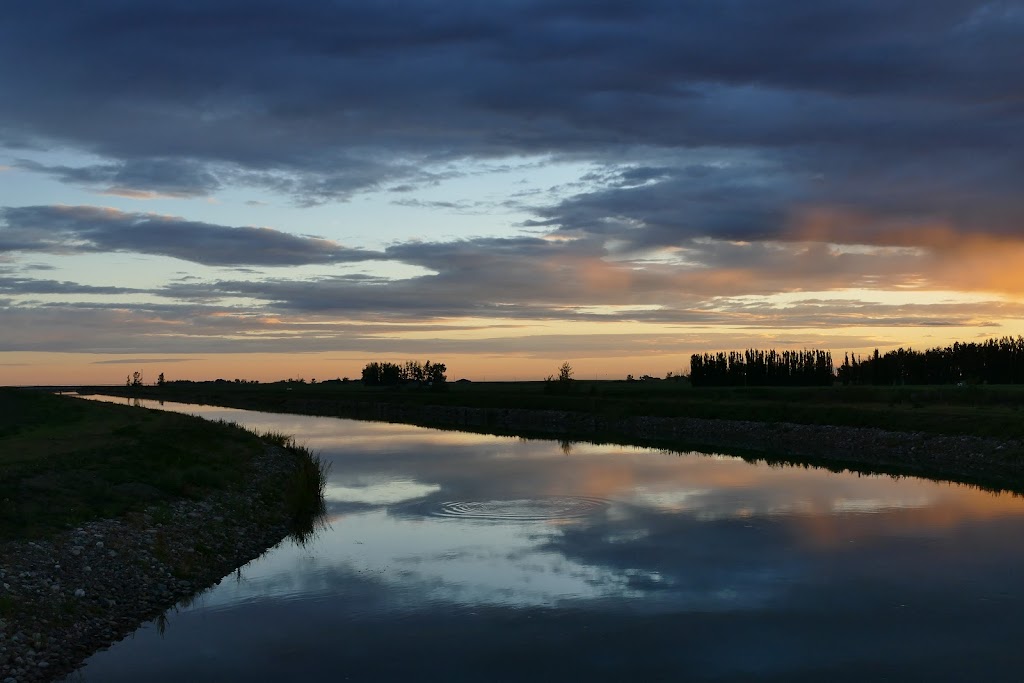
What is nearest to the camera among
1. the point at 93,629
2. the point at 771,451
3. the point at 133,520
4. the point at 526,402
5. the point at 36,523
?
the point at 93,629

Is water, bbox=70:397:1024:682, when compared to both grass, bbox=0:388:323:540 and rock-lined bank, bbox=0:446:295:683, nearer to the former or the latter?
rock-lined bank, bbox=0:446:295:683

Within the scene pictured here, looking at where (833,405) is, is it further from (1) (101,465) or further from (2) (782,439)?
(1) (101,465)

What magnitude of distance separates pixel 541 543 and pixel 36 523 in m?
13.9

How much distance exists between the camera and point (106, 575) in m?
20.1

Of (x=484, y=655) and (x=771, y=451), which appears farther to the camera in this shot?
(x=771, y=451)

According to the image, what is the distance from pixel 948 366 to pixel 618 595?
111 meters

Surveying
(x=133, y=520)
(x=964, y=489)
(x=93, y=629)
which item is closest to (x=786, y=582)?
(x=93, y=629)

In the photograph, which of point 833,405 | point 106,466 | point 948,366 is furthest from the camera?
point 948,366

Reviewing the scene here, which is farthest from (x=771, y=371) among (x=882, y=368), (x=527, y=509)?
(x=527, y=509)

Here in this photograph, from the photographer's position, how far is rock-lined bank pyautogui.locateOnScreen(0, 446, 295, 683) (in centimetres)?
1614

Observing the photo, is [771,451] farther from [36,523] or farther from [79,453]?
[36,523]

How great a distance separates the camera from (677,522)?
31234mm

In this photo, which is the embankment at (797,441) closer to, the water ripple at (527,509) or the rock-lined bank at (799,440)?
the rock-lined bank at (799,440)

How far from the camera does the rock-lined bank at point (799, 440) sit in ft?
160
